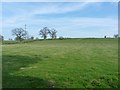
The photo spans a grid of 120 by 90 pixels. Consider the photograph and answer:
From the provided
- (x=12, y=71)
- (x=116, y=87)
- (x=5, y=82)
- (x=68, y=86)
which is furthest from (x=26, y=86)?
(x=116, y=87)

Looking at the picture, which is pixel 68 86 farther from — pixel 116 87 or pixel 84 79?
pixel 116 87

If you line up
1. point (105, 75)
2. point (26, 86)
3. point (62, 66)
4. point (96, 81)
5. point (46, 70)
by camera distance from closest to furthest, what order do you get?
point (26, 86) → point (96, 81) → point (105, 75) → point (46, 70) → point (62, 66)

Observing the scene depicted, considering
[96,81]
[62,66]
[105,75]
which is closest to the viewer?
[96,81]

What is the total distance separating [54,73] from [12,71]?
10.1ft

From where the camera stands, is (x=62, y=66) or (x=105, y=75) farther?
(x=62, y=66)

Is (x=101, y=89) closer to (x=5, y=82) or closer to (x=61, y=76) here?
(x=61, y=76)

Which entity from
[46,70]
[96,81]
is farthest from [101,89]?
[46,70]

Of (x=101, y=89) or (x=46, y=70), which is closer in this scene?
(x=101, y=89)

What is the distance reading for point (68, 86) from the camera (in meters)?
16.3

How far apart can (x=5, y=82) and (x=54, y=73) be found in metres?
3.88

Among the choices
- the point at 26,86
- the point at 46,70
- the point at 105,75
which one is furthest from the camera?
the point at 46,70

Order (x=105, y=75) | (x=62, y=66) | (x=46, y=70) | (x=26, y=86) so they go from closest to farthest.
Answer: (x=26, y=86) < (x=105, y=75) < (x=46, y=70) < (x=62, y=66)

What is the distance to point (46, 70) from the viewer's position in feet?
66.1

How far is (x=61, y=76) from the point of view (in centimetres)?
1808
